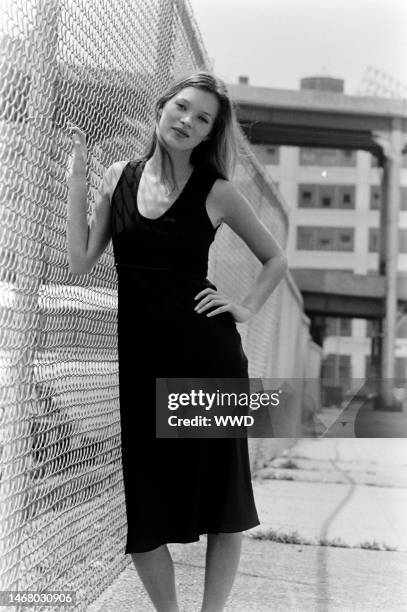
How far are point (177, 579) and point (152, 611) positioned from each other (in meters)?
0.45

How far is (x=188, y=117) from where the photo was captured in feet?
8.18

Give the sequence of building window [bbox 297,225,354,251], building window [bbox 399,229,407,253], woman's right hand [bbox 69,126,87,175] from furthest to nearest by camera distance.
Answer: building window [bbox 297,225,354,251], building window [bbox 399,229,407,253], woman's right hand [bbox 69,126,87,175]

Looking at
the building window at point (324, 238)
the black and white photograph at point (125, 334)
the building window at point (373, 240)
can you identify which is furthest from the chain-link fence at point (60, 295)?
the building window at point (373, 240)

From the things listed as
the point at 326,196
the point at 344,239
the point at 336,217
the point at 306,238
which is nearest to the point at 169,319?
the point at 306,238

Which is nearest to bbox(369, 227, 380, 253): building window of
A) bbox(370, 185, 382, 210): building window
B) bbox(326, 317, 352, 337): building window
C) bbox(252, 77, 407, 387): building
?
bbox(252, 77, 407, 387): building

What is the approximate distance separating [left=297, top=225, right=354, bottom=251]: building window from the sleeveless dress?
70637mm

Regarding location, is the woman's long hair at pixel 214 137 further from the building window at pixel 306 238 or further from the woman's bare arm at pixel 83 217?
the building window at pixel 306 238

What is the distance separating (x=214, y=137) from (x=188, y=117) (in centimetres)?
14

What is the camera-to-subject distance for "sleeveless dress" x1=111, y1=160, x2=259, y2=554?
247cm

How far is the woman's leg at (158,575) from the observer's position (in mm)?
2535

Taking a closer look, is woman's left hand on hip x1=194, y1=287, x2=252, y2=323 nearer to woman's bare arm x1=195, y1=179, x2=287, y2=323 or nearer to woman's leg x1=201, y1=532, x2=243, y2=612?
woman's bare arm x1=195, y1=179, x2=287, y2=323

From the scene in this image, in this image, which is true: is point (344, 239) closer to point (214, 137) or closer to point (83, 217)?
point (214, 137)

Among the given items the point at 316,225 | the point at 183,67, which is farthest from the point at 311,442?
the point at 316,225

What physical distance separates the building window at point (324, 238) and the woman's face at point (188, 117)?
70578 millimetres
